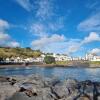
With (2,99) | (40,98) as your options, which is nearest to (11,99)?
(2,99)

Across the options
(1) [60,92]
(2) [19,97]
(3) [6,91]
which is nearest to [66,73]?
(1) [60,92]

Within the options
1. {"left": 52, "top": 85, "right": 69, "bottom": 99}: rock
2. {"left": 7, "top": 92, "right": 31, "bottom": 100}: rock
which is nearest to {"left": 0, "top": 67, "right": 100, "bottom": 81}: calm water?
{"left": 52, "top": 85, "right": 69, "bottom": 99}: rock

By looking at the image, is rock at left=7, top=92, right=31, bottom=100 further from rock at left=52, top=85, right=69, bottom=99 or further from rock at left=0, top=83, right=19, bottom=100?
rock at left=52, top=85, right=69, bottom=99

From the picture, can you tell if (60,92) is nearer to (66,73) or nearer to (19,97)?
(19,97)

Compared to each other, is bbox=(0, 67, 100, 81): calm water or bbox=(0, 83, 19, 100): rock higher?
bbox=(0, 67, 100, 81): calm water

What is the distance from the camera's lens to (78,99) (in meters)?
13.8

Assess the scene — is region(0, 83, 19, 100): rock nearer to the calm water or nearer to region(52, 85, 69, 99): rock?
region(52, 85, 69, 99): rock

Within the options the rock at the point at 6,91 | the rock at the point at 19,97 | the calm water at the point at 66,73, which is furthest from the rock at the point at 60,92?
the calm water at the point at 66,73

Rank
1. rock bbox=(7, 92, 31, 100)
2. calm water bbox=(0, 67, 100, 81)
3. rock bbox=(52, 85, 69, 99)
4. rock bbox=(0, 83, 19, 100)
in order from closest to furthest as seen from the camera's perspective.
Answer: rock bbox=(7, 92, 31, 100) < rock bbox=(0, 83, 19, 100) < rock bbox=(52, 85, 69, 99) < calm water bbox=(0, 67, 100, 81)

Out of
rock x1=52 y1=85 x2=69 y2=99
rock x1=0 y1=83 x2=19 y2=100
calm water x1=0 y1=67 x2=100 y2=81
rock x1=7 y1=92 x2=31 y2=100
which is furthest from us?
calm water x1=0 y1=67 x2=100 y2=81

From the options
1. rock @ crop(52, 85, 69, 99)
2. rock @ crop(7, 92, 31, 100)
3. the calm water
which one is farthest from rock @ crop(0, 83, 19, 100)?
the calm water

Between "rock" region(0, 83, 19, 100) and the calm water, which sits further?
the calm water

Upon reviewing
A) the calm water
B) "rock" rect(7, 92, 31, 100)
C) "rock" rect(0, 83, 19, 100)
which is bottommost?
"rock" rect(7, 92, 31, 100)

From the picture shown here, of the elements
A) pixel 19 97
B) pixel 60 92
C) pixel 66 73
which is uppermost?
pixel 66 73
